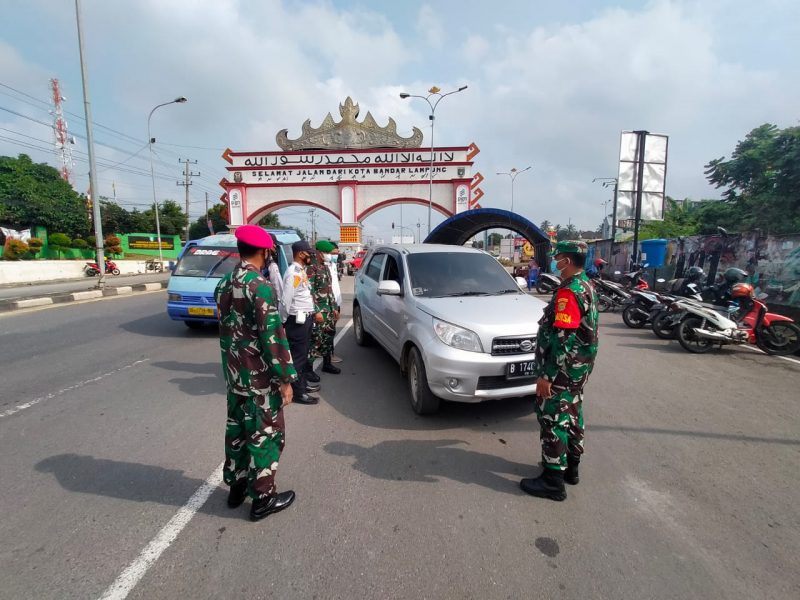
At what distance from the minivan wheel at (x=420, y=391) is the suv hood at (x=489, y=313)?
487 millimetres

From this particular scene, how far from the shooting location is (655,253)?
45.5 ft

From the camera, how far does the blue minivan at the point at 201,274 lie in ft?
23.6

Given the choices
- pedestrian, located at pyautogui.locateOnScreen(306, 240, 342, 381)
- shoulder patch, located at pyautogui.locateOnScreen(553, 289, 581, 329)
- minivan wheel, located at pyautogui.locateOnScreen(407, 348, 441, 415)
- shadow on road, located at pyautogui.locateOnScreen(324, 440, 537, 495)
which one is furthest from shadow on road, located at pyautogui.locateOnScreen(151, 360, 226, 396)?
shoulder patch, located at pyautogui.locateOnScreen(553, 289, 581, 329)

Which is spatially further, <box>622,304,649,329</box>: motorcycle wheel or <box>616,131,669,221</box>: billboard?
<box>616,131,669,221</box>: billboard

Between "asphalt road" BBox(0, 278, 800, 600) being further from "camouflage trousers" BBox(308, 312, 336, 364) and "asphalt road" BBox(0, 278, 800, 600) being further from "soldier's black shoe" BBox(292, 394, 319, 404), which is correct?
"camouflage trousers" BBox(308, 312, 336, 364)

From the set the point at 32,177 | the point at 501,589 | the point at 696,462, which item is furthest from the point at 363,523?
the point at 32,177

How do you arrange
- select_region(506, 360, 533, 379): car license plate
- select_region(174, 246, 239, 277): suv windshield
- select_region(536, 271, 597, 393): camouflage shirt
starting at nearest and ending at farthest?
1. select_region(536, 271, 597, 393): camouflage shirt
2. select_region(506, 360, 533, 379): car license plate
3. select_region(174, 246, 239, 277): suv windshield

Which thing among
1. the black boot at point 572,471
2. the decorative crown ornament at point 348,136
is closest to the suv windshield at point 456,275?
the black boot at point 572,471

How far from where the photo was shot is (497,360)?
11.6 ft

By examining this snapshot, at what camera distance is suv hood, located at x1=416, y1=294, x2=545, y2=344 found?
11.8ft

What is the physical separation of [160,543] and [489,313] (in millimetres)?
Answer: 2958

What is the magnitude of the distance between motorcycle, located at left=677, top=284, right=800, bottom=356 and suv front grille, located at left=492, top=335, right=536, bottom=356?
15.4 feet

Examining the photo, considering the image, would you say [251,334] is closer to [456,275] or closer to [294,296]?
[294,296]

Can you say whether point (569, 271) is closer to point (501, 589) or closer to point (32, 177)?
point (501, 589)
